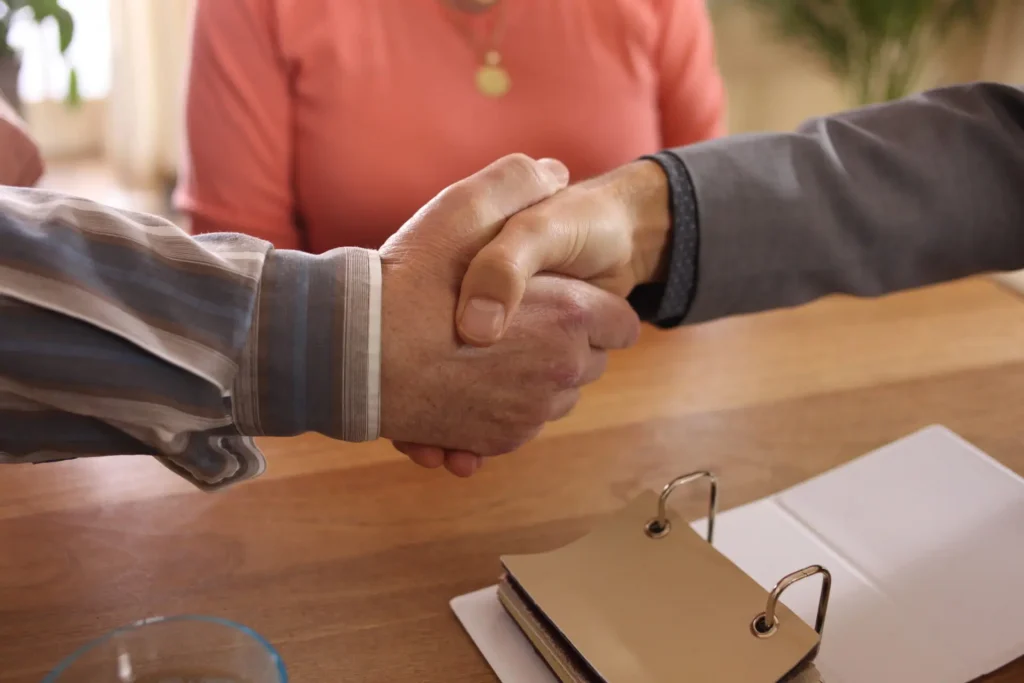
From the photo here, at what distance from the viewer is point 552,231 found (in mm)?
732

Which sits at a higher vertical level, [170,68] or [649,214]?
[649,214]

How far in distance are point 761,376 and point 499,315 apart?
1.16ft

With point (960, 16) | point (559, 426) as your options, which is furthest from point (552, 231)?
point (960, 16)

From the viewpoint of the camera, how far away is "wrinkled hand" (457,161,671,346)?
2.21ft

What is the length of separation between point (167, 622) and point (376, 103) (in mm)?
834

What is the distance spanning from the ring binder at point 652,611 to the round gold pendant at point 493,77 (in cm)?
78

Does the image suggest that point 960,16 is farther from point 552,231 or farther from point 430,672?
point 430,672

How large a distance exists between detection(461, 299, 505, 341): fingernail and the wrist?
0.67 ft

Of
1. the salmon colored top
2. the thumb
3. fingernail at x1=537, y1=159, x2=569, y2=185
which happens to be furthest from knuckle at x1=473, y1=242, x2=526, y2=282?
the salmon colored top

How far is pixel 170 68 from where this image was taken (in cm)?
283

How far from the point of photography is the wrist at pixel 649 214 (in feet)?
2.68

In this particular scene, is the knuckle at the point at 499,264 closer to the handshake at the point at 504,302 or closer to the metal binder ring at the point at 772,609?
the handshake at the point at 504,302

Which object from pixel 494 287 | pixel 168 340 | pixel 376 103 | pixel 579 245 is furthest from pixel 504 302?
pixel 376 103

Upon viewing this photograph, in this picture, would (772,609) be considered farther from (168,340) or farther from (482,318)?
(168,340)
